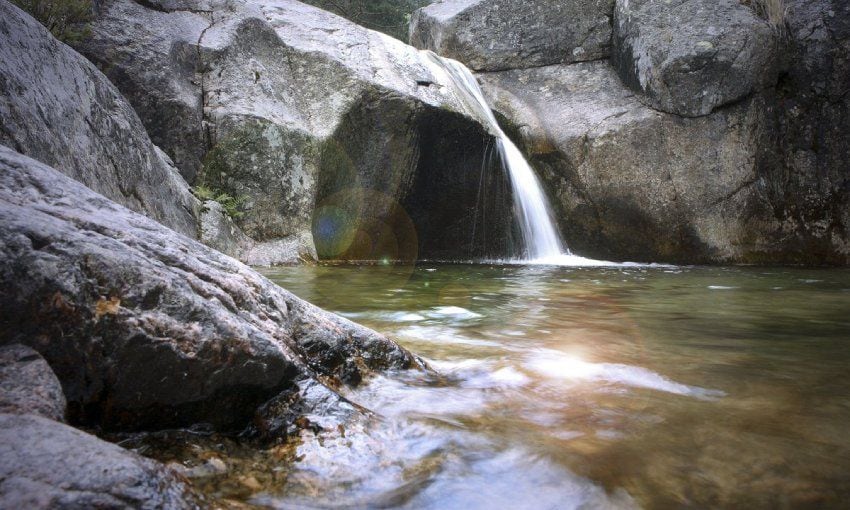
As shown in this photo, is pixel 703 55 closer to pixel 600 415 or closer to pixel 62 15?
pixel 600 415

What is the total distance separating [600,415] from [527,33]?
35.5 ft

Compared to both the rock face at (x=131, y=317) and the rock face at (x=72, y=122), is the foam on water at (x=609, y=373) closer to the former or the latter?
the rock face at (x=131, y=317)

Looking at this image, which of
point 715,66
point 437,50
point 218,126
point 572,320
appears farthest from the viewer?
point 437,50

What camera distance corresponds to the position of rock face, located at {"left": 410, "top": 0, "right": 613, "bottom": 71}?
11180mm

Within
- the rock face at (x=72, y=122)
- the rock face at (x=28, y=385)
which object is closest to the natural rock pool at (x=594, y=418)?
the rock face at (x=28, y=385)

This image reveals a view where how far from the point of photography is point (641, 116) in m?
9.53

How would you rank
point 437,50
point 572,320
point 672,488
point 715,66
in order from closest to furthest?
point 672,488, point 572,320, point 715,66, point 437,50

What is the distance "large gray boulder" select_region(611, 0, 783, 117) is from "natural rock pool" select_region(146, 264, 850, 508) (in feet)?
19.9

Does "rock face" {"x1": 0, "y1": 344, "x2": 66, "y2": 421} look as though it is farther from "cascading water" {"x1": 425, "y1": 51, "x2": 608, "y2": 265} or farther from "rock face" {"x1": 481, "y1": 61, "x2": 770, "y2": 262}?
"rock face" {"x1": 481, "y1": 61, "x2": 770, "y2": 262}

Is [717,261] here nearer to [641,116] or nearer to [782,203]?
[782,203]

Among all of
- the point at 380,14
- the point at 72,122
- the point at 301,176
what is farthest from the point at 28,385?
the point at 380,14

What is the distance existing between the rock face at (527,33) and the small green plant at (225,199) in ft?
21.1

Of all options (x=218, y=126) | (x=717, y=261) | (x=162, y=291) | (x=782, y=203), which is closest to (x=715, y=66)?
(x=782, y=203)

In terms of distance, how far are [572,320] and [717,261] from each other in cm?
646
